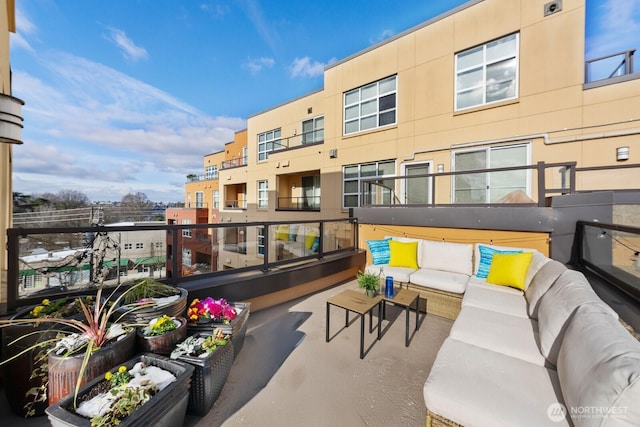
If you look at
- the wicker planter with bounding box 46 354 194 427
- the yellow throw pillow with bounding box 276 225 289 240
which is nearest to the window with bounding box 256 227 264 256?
the yellow throw pillow with bounding box 276 225 289 240

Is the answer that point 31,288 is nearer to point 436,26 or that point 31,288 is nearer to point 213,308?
point 213,308

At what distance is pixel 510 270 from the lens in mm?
3369

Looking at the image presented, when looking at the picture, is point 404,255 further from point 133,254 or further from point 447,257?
point 133,254

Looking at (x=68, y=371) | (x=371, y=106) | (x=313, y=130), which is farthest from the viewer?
(x=313, y=130)

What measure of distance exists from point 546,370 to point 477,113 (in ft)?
20.9

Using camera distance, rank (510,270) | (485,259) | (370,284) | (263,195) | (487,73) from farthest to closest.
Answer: (263,195) < (487,73) < (485,259) < (510,270) < (370,284)

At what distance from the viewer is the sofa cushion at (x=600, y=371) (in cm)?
97

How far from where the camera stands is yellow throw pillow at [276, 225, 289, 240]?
4460mm

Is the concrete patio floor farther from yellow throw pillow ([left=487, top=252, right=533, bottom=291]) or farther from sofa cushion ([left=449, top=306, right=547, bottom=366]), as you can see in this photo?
yellow throw pillow ([left=487, top=252, right=533, bottom=291])

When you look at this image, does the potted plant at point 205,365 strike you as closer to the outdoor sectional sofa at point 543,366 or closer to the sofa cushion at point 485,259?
the outdoor sectional sofa at point 543,366

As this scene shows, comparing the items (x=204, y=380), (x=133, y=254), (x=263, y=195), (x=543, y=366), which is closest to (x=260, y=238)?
(x=133, y=254)

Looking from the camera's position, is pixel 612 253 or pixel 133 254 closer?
pixel 133 254

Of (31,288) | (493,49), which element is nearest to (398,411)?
(31,288)

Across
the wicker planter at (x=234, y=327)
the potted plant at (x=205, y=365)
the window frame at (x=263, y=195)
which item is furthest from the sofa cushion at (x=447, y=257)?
the window frame at (x=263, y=195)
